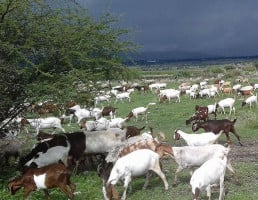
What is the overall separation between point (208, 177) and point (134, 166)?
201 centimetres

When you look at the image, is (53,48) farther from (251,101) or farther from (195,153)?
(251,101)

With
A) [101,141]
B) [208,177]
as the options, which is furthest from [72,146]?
[208,177]

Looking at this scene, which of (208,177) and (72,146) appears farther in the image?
(72,146)

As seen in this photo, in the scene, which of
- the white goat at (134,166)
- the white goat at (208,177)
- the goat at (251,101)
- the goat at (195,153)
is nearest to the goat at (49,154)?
the white goat at (134,166)

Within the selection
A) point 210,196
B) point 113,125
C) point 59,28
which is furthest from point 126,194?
point 113,125

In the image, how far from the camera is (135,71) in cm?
1591

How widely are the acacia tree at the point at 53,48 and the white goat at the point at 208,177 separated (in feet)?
14.6

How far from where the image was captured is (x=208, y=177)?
1095 cm

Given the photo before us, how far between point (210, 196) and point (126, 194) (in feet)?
7.61

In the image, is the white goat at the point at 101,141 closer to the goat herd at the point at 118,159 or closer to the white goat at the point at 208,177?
the goat herd at the point at 118,159

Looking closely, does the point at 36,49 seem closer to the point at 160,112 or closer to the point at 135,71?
the point at 135,71

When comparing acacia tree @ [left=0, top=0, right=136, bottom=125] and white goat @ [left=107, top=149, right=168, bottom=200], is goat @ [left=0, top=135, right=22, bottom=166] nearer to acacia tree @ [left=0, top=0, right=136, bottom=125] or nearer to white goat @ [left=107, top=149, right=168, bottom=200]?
acacia tree @ [left=0, top=0, right=136, bottom=125]

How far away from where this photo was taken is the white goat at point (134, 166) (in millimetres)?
11961

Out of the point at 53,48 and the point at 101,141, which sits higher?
the point at 53,48
